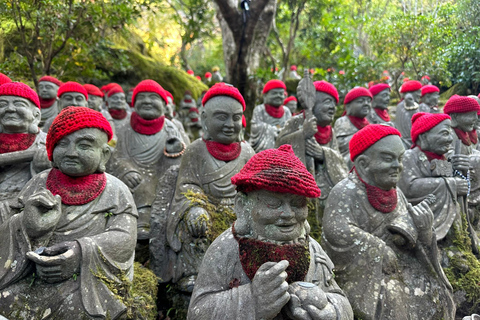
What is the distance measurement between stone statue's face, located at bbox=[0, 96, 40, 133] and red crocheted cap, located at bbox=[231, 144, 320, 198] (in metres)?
3.40

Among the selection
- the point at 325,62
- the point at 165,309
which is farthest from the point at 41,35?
the point at 325,62

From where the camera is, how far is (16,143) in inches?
191

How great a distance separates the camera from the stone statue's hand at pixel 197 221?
14.8 ft

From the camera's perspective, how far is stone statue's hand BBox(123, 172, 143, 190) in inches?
257

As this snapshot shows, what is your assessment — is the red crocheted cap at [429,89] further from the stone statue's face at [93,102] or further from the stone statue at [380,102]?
the stone statue's face at [93,102]

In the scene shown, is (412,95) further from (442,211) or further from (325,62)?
(442,211)

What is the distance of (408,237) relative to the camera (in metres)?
3.99

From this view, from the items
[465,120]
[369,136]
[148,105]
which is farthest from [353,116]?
[369,136]

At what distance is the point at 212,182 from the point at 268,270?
2.74 meters

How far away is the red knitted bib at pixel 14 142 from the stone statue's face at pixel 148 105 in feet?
7.47

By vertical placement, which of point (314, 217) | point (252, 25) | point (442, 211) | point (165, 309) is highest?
point (252, 25)

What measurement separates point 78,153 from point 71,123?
10.8 inches

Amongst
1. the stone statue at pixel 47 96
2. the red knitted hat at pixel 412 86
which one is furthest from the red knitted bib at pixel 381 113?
the stone statue at pixel 47 96

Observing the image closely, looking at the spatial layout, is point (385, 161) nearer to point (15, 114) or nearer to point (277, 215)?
point (277, 215)
